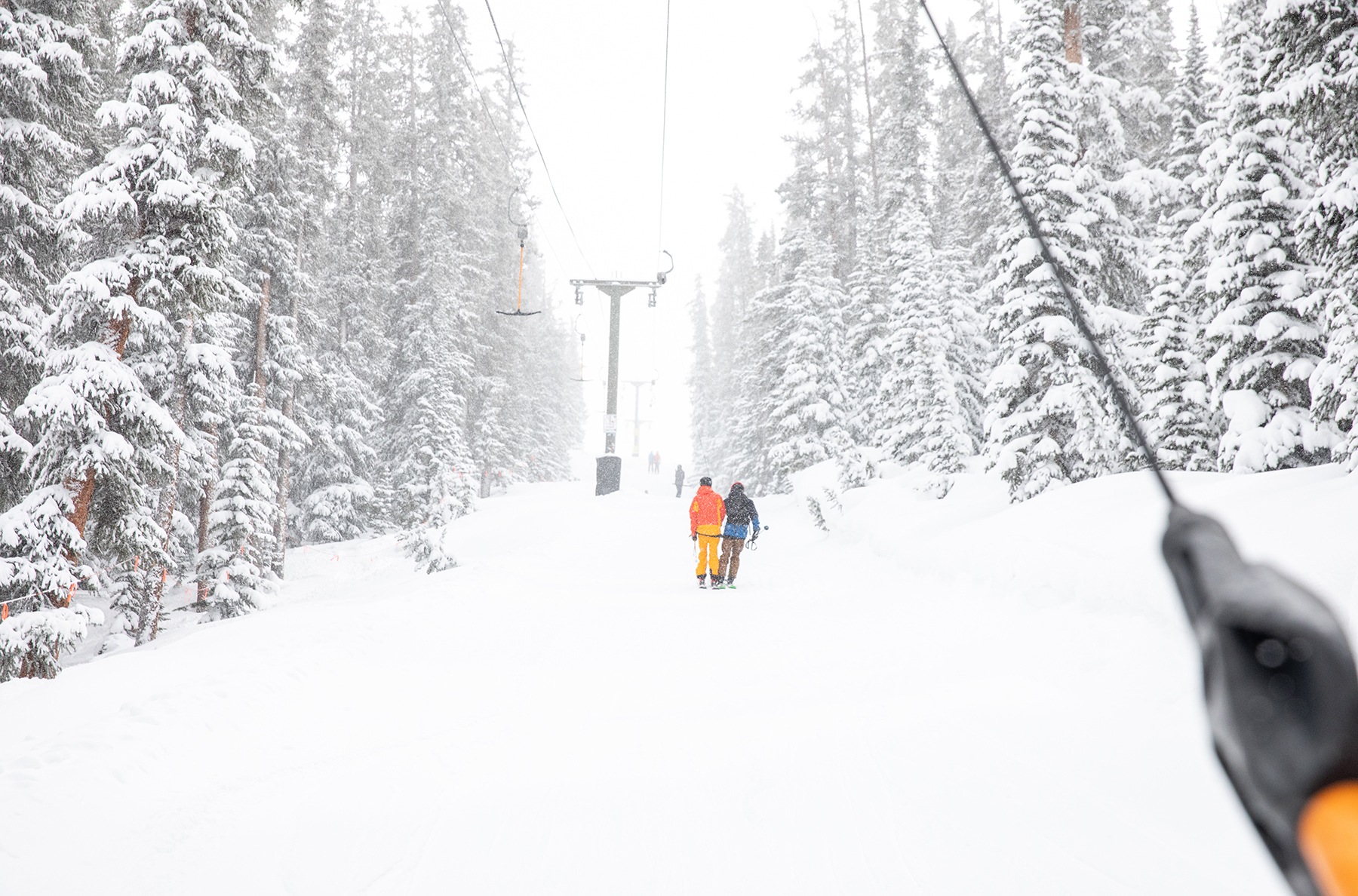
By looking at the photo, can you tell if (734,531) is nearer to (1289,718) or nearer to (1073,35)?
(1289,718)

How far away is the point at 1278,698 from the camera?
21.2 inches

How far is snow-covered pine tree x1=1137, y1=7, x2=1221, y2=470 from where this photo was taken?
42.4 feet

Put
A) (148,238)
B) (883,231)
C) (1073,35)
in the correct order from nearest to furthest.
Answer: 1. (148,238)
2. (1073,35)
3. (883,231)

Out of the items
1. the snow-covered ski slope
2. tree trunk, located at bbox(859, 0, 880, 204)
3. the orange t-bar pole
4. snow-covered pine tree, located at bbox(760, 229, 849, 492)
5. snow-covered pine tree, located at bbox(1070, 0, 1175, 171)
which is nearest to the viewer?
the orange t-bar pole

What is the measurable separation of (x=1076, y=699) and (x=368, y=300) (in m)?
23.4

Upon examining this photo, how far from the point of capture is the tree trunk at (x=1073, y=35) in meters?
14.3

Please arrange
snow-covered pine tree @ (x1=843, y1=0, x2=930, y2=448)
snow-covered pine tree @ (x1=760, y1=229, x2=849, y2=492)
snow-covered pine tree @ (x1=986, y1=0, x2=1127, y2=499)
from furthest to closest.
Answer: snow-covered pine tree @ (x1=760, y1=229, x2=849, y2=492), snow-covered pine tree @ (x1=843, y1=0, x2=930, y2=448), snow-covered pine tree @ (x1=986, y1=0, x2=1127, y2=499)

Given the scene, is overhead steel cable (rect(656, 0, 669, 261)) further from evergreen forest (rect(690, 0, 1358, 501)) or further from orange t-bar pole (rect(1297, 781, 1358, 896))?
orange t-bar pole (rect(1297, 781, 1358, 896))

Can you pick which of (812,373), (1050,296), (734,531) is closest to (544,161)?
(812,373)

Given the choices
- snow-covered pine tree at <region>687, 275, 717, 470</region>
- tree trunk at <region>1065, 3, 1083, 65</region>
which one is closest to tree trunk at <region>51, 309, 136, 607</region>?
tree trunk at <region>1065, 3, 1083, 65</region>

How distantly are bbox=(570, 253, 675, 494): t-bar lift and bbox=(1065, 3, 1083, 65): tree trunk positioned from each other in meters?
13.5

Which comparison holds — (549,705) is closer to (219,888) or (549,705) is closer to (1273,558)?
(219,888)

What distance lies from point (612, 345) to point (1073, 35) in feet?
52.5

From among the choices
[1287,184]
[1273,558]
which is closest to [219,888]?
[1273,558]
